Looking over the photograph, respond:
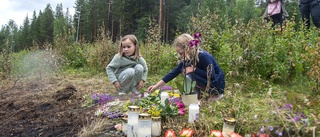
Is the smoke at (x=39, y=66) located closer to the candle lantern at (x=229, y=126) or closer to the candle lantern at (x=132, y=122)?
the candle lantern at (x=132, y=122)

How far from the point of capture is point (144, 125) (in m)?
1.90

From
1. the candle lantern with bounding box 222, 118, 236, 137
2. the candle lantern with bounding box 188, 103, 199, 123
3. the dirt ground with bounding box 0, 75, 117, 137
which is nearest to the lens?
the candle lantern with bounding box 222, 118, 236, 137

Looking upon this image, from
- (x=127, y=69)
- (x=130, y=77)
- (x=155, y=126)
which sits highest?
(x=127, y=69)

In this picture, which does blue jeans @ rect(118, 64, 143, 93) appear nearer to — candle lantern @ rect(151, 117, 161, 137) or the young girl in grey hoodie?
the young girl in grey hoodie

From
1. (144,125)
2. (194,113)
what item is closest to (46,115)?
(144,125)

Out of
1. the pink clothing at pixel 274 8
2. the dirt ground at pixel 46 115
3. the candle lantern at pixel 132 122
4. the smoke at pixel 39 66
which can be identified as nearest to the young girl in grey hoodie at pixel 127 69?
the dirt ground at pixel 46 115

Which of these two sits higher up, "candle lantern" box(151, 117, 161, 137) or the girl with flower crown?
Answer: the girl with flower crown

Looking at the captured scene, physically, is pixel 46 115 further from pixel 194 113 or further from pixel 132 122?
pixel 194 113

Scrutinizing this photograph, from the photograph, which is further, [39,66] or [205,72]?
[39,66]

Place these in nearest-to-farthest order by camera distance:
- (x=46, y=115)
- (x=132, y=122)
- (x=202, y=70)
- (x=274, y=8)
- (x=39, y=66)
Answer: (x=132, y=122), (x=46, y=115), (x=202, y=70), (x=274, y=8), (x=39, y=66)

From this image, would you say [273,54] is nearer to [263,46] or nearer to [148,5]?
[263,46]

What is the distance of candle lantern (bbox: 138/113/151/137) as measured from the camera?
189 cm

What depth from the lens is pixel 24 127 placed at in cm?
250

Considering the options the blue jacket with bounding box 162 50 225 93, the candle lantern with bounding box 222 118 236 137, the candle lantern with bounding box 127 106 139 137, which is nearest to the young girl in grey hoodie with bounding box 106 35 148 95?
the blue jacket with bounding box 162 50 225 93
